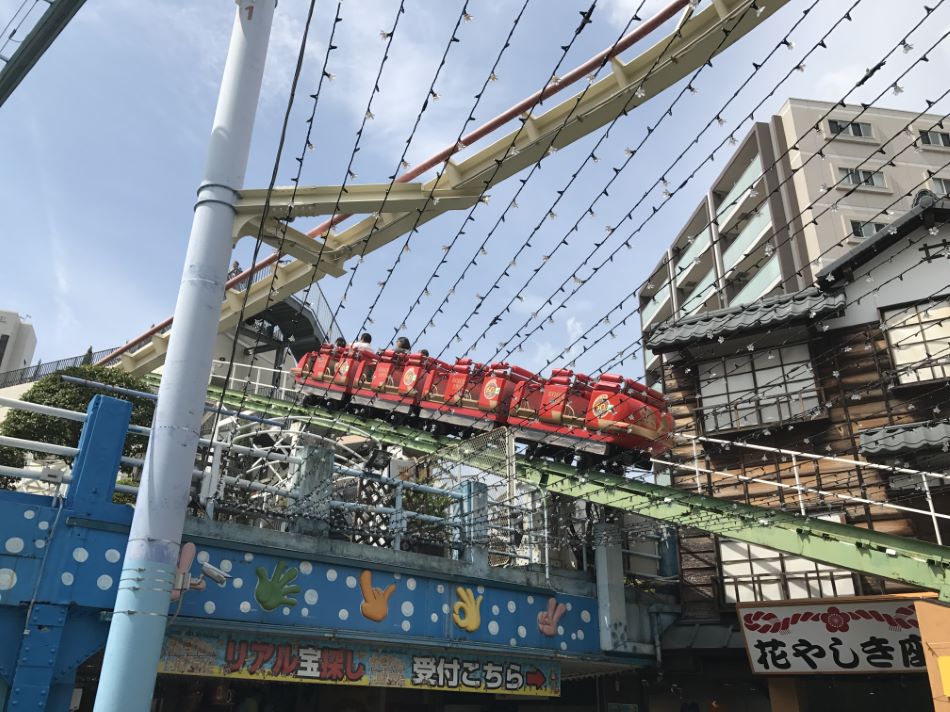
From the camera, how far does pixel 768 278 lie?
36.6 metres

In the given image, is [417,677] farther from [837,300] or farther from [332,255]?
[837,300]

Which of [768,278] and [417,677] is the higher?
[768,278]

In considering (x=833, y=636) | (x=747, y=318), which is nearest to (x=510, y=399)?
(x=747, y=318)

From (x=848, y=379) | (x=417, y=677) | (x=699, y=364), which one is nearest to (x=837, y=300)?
(x=848, y=379)

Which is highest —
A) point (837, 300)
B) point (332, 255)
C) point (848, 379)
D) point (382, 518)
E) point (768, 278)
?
point (768, 278)

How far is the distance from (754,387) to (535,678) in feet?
33.0

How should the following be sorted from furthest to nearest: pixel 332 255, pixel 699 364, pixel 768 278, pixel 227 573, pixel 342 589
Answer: pixel 768 278 → pixel 699 364 → pixel 342 589 → pixel 227 573 → pixel 332 255

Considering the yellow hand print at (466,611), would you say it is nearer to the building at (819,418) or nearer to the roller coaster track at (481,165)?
the building at (819,418)

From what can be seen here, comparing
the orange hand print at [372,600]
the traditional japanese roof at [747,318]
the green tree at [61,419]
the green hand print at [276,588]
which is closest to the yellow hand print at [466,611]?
the orange hand print at [372,600]

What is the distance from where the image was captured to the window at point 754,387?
63.4 feet

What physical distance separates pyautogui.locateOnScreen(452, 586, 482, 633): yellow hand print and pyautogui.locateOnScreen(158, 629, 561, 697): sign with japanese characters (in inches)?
20.5

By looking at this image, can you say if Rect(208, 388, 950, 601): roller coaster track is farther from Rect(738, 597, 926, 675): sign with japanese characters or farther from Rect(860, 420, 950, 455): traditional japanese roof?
Rect(860, 420, 950, 455): traditional japanese roof

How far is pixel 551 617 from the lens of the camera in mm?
14914

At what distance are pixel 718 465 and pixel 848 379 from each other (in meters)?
3.85
